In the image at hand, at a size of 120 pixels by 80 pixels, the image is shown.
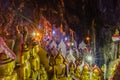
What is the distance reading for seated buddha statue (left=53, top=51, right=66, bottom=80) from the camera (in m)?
4.42

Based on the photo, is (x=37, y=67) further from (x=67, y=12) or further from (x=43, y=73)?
(x=67, y=12)

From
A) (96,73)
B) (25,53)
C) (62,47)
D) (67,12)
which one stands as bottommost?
(96,73)

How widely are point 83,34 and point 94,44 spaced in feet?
1.24

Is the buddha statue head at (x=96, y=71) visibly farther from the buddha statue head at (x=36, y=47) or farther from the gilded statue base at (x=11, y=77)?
the gilded statue base at (x=11, y=77)

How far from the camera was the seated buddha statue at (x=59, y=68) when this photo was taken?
14.5 ft

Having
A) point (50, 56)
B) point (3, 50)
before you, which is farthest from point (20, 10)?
point (50, 56)

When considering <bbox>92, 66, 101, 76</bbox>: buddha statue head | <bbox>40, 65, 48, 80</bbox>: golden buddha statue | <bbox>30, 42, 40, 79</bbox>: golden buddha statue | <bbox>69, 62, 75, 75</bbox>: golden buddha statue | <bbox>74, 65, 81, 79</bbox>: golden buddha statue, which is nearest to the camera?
<bbox>30, 42, 40, 79</bbox>: golden buddha statue

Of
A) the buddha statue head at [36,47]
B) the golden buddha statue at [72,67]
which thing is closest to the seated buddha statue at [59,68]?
the golden buddha statue at [72,67]

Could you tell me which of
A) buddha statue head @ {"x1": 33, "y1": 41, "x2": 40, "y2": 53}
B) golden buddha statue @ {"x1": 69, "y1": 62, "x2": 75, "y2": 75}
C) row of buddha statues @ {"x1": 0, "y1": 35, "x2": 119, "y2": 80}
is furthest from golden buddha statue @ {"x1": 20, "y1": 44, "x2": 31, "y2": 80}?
golden buddha statue @ {"x1": 69, "y1": 62, "x2": 75, "y2": 75}

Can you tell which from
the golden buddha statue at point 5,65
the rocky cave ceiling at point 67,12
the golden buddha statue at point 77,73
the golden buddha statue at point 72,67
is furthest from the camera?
the golden buddha statue at point 77,73

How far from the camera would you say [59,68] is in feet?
14.7

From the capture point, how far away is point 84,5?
539 cm

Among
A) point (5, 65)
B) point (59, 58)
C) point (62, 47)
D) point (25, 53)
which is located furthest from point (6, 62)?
point (62, 47)

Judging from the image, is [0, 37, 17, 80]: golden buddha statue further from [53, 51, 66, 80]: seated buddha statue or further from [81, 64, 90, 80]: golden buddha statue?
[81, 64, 90, 80]: golden buddha statue
